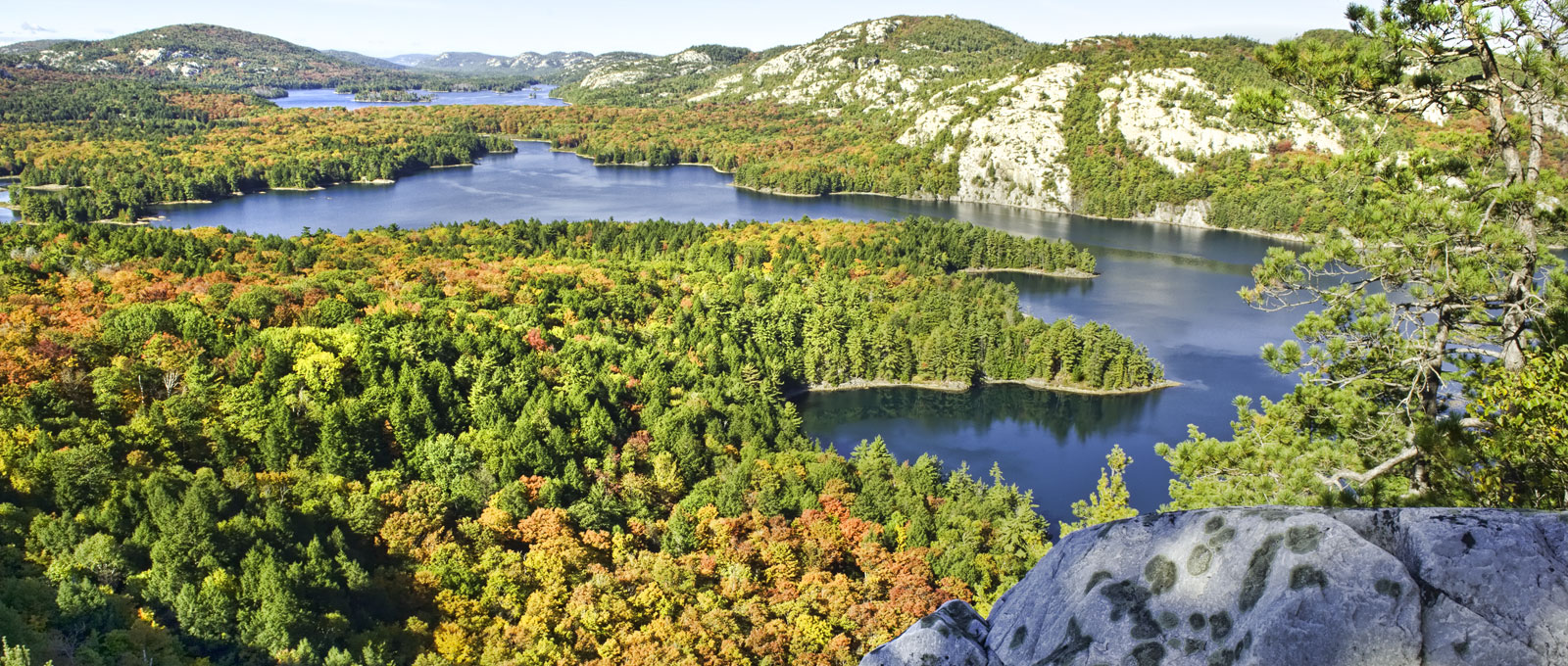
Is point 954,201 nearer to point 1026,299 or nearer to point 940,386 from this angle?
point 1026,299

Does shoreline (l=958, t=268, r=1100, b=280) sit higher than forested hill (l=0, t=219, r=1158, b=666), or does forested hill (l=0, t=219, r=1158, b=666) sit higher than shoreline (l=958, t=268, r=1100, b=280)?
shoreline (l=958, t=268, r=1100, b=280)

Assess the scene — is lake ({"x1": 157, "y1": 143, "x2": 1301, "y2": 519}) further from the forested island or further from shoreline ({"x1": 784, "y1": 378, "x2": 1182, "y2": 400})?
the forested island

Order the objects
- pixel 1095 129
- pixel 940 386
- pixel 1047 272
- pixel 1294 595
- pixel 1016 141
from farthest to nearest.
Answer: pixel 1016 141 < pixel 1095 129 < pixel 1047 272 < pixel 940 386 < pixel 1294 595

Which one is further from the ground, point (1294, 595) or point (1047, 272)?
point (1294, 595)

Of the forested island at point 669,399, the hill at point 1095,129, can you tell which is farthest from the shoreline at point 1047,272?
the hill at point 1095,129

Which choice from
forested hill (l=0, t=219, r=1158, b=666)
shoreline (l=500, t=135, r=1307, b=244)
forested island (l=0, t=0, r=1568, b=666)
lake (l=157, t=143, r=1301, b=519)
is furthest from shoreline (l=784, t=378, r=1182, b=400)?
shoreline (l=500, t=135, r=1307, b=244)

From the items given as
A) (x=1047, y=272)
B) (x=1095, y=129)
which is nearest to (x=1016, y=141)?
(x=1095, y=129)
